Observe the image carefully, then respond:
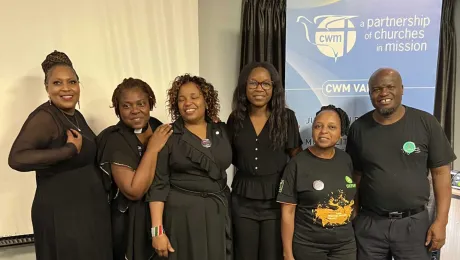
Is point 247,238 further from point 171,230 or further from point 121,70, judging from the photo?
point 121,70

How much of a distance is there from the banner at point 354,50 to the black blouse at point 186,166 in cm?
93

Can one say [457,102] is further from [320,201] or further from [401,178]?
[320,201]

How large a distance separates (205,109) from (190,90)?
0.48 ft

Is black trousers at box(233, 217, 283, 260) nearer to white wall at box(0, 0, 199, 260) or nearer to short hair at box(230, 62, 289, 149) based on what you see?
short hair at box(230, 62, 289, 149)

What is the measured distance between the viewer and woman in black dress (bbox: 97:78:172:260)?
1748 mm

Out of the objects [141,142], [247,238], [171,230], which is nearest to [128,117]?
[141,142]

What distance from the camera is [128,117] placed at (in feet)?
6.01

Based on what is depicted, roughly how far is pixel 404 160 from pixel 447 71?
1.19 meters

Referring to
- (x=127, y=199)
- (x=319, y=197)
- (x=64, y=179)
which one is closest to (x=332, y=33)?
(x=319, y=197)

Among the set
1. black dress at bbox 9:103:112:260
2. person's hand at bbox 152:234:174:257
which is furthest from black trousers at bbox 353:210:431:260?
black dress at bbox 9:103:112:260

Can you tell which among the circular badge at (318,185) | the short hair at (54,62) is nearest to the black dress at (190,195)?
the circular badge at (318,185)

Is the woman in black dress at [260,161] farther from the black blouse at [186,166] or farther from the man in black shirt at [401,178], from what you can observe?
the man in black shirt at [401,178]

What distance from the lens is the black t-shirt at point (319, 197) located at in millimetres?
1795

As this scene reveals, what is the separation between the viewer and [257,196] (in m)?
1.93
